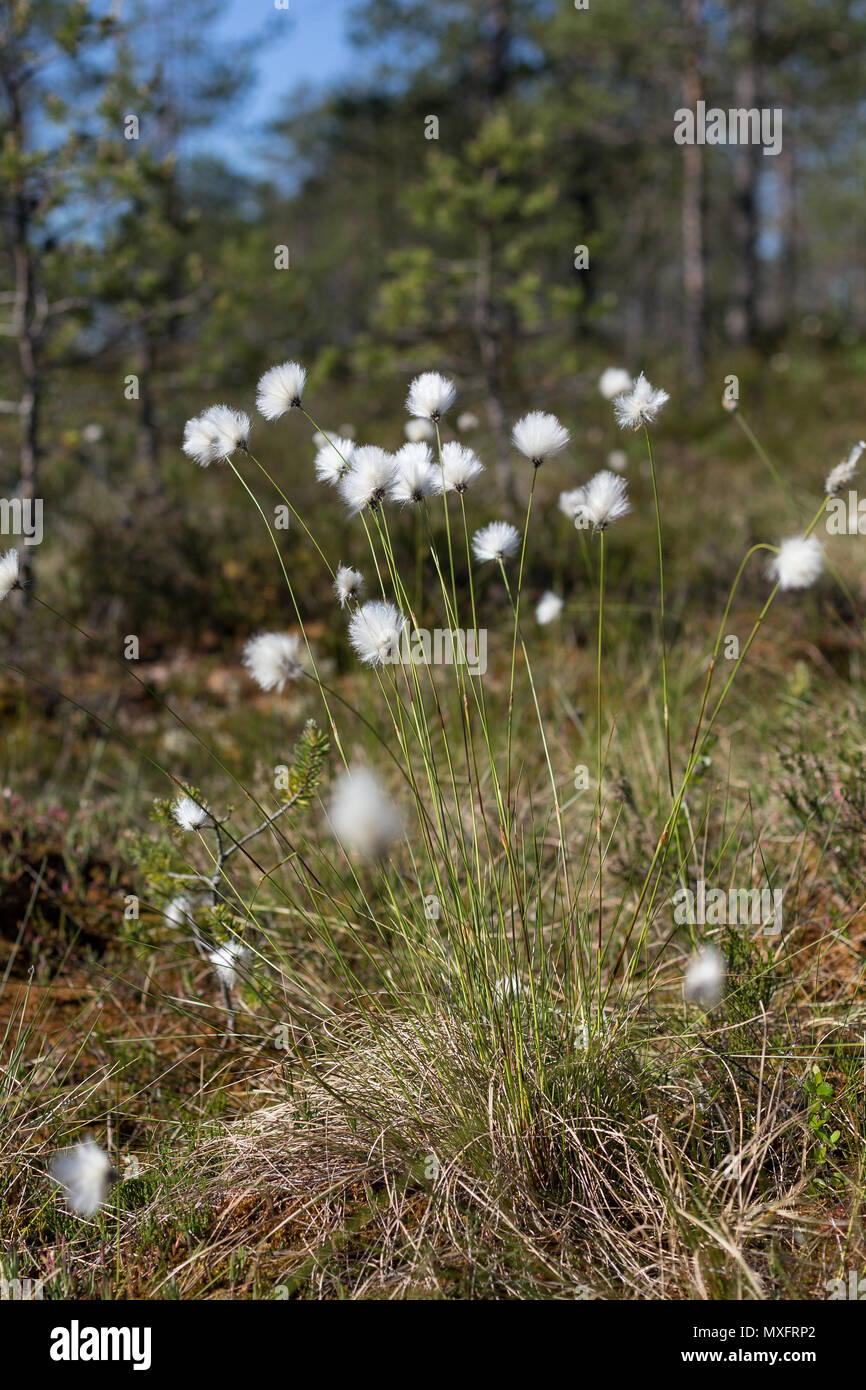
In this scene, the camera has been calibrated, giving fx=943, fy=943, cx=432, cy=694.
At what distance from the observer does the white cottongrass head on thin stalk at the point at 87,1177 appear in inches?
61.4

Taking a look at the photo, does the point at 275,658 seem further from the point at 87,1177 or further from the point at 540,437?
the point at 87,1177

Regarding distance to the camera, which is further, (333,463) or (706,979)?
(333,463)

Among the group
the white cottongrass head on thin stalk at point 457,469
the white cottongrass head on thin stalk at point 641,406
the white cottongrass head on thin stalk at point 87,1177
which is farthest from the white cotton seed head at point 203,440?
the white cottongrass head on thin stalk at point 87,1177

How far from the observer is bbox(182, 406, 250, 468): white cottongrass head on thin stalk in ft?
6.03

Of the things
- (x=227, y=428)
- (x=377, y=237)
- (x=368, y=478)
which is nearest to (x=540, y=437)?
(x=368, y=478)

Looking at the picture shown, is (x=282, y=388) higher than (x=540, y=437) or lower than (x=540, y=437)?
higher

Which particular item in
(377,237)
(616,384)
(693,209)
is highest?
(377,237)

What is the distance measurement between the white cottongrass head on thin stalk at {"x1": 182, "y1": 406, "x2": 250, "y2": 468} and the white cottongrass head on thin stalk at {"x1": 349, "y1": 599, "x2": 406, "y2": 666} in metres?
0.44

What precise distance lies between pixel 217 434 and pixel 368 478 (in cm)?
34

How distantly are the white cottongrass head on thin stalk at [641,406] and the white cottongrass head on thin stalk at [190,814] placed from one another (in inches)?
44.7

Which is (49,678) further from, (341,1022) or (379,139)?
(379,139)

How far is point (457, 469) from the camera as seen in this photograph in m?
1.83

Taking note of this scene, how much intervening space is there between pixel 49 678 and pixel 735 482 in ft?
19.1
